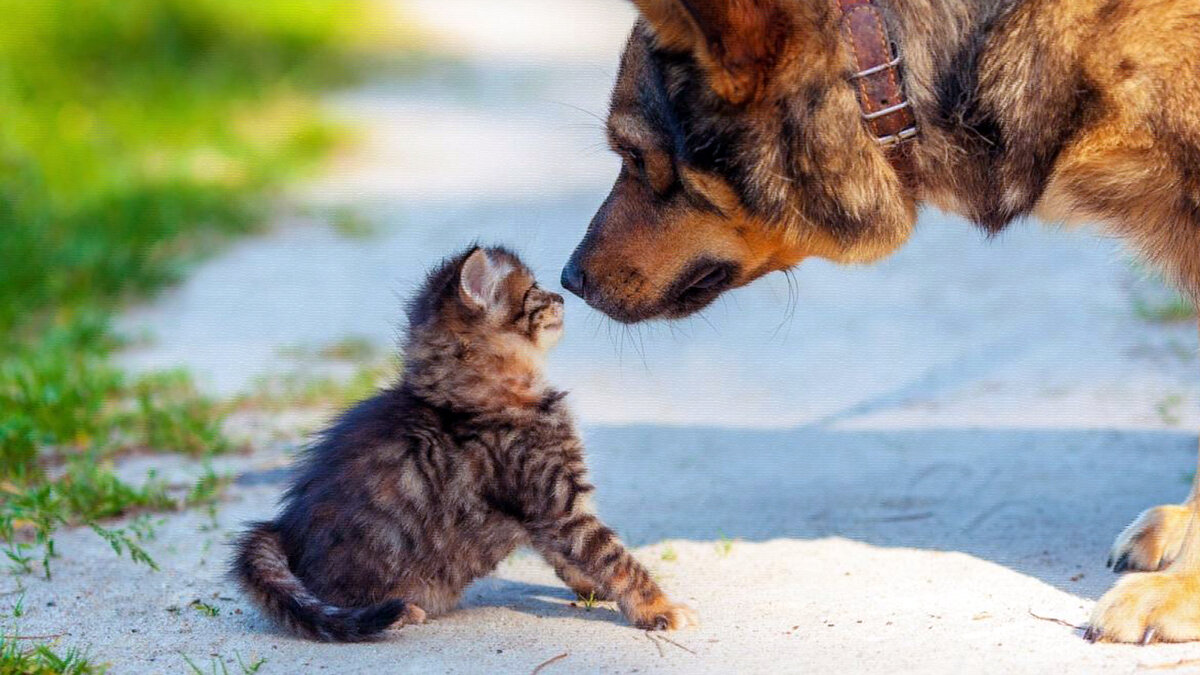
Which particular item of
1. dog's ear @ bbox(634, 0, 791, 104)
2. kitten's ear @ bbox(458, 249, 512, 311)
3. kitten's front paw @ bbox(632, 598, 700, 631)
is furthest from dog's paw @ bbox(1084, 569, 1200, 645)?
kitten's ear @ bbox(458, 249, 512, 311)

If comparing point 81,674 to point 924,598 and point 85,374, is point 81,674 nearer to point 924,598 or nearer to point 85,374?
point 924,598

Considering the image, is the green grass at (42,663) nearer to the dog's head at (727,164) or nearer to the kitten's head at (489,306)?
the kitten's head at (489,306)

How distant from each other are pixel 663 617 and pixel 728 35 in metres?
1.53

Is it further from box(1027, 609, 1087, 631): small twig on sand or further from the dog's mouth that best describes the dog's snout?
box(1027, 609, 1087, 631): small twig on sand

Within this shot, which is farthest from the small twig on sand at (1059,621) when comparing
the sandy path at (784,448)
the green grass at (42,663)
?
the green grass at (42,663)

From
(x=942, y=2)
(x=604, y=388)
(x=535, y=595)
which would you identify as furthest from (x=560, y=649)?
(x=604, y=388)

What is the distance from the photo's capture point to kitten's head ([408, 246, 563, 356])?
4.09 metres

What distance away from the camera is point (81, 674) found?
→ 11.9 ft

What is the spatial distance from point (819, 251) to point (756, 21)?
75 centimetres

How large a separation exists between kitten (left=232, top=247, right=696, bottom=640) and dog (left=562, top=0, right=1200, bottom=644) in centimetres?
72

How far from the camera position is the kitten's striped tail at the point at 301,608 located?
12.2 feet

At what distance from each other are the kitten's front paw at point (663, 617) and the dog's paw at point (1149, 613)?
1.02 meters

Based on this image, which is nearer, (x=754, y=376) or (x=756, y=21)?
(x=756, y=21)

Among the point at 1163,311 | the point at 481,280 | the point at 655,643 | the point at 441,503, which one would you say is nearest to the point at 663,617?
the point at 655,643
